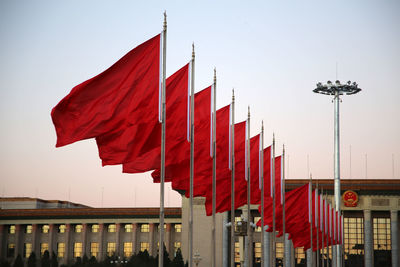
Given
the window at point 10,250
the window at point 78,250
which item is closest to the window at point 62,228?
the window at point 78,250

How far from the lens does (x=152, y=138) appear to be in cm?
2558

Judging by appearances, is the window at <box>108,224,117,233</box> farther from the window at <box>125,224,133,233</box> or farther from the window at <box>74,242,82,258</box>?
the window at <box>74,242,82,258</box>

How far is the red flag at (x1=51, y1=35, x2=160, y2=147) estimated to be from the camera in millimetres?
22078

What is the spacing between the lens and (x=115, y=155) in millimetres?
24219

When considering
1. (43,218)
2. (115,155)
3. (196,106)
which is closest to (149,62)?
(115,155)

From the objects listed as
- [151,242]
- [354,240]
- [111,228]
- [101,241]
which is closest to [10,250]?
[101,241]

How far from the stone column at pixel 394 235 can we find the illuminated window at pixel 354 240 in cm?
391

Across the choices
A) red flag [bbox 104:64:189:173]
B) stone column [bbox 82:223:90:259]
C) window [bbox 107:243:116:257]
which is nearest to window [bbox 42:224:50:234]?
stone column [bbox 82:223:90:259]

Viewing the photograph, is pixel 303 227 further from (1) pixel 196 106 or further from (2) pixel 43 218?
(2) pixel 43 218

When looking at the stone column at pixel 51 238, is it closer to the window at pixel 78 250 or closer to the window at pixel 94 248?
the window at pixel 78 250

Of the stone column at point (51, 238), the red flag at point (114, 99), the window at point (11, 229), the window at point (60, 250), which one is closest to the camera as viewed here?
the red flag at point (114, 99)

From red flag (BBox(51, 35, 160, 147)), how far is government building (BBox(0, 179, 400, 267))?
62880 millimetres

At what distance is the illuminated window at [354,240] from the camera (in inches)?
3452

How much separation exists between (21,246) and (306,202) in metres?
73.5
